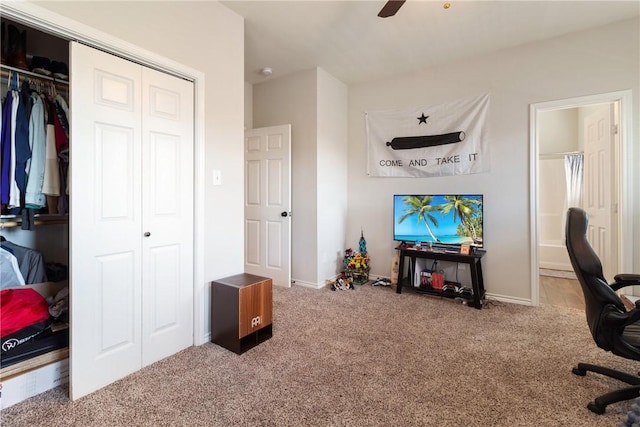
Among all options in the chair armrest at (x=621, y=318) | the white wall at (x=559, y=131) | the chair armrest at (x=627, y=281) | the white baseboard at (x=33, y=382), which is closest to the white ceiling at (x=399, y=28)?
the chair armrest at (x=627, y=281)

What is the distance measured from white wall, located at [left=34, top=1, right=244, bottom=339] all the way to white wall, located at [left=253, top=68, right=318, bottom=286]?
1.25m

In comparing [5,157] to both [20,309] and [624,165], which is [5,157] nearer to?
[20,309]

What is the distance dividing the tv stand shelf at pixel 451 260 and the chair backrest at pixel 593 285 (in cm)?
136

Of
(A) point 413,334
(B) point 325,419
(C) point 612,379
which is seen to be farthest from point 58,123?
(C) point 612,379

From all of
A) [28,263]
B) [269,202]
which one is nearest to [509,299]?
[269,202]

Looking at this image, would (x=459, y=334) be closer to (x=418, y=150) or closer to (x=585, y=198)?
(x=418, y=150)

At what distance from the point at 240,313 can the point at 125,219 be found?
96cm

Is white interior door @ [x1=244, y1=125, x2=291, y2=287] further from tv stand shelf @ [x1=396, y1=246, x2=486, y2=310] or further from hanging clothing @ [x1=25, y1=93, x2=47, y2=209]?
hanging clothing @ [x1=25, y1=93, x2=47, y2=209]

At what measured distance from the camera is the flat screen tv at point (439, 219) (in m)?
Answer: 3.25

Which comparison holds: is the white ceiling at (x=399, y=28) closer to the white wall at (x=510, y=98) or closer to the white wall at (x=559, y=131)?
the white wall at (x=510, y=98)

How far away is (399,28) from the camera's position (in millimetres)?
2816

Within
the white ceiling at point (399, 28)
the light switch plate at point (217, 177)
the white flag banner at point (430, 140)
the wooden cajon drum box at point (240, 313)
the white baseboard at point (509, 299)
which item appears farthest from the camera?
the white flag banner at point (430, 140)

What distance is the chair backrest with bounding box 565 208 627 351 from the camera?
1514 millimetres

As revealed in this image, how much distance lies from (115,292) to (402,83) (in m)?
3.69
